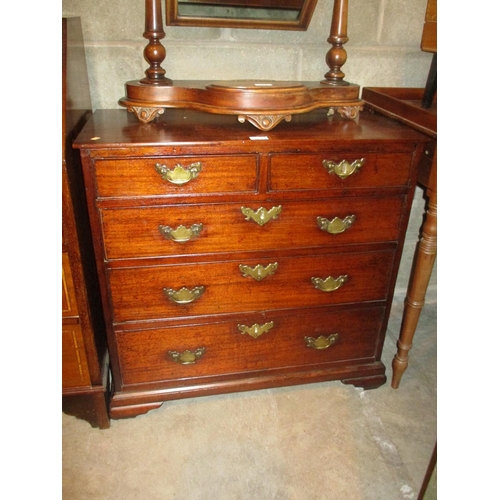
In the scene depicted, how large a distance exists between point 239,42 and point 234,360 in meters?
1.23

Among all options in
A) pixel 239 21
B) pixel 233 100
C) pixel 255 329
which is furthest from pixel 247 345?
pixel 239 21

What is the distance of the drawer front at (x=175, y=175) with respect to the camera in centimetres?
121

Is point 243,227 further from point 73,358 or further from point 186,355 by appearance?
point 73,358

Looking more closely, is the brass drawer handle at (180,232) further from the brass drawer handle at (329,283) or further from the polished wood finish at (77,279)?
the brass drawer handle at (329,283)

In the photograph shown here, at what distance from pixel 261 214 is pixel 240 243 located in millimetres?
120

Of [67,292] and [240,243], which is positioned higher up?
[240,243]

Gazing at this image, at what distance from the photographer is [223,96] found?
131 cm

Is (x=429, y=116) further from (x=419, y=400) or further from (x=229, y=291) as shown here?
(x=419, y=400)

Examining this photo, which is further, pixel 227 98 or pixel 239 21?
pixel 239 21

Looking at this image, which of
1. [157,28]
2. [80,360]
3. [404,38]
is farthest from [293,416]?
[404,38]

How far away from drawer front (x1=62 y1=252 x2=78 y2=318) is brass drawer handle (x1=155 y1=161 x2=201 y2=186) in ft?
1.20

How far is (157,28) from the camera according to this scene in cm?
135

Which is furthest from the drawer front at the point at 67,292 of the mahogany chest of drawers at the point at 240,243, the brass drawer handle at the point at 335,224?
the brass drawer handle at the point at 335,224

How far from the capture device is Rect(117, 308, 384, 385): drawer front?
1.50m
